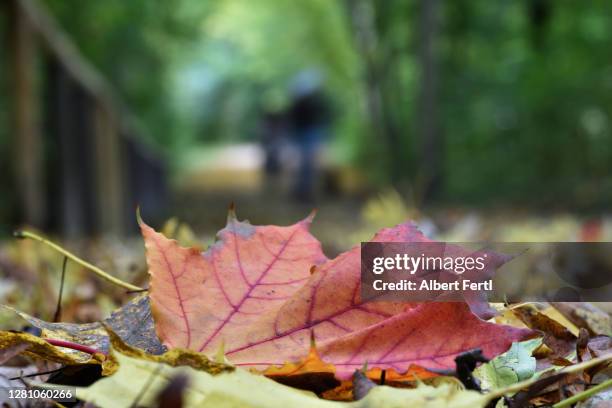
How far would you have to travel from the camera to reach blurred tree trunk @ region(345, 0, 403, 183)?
13633 mm

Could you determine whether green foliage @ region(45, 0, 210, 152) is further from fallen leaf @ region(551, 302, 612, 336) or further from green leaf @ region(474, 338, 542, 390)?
green leaf @ region(474, 338, 542, 390)

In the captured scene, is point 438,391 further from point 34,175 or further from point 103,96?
point 103,96

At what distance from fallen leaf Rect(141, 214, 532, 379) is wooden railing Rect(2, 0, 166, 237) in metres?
4.19

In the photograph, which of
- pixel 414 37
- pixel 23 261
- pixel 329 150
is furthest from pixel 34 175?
pixel 329 150

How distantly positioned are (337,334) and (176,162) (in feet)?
64.6

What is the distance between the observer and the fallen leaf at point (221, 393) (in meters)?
0.49

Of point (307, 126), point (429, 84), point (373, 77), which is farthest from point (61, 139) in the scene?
point (307, 126)

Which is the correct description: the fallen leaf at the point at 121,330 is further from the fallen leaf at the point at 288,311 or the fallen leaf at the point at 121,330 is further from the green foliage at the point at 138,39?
the green foliage at the point at 138,39

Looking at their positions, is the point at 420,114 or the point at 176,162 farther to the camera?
the point at 176,162

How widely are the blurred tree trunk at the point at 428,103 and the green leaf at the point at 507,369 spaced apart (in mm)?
10856

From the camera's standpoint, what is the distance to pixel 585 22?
11555mm

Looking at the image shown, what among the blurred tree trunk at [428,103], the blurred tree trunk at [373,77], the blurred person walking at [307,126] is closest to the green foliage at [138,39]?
the blurred person walking at [307,126]

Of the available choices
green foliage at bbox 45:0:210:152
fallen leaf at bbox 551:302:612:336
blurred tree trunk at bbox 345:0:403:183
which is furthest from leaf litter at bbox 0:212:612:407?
blurred tree trunk at bbox 345:0:403:183

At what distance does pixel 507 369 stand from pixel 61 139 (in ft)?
17.3
